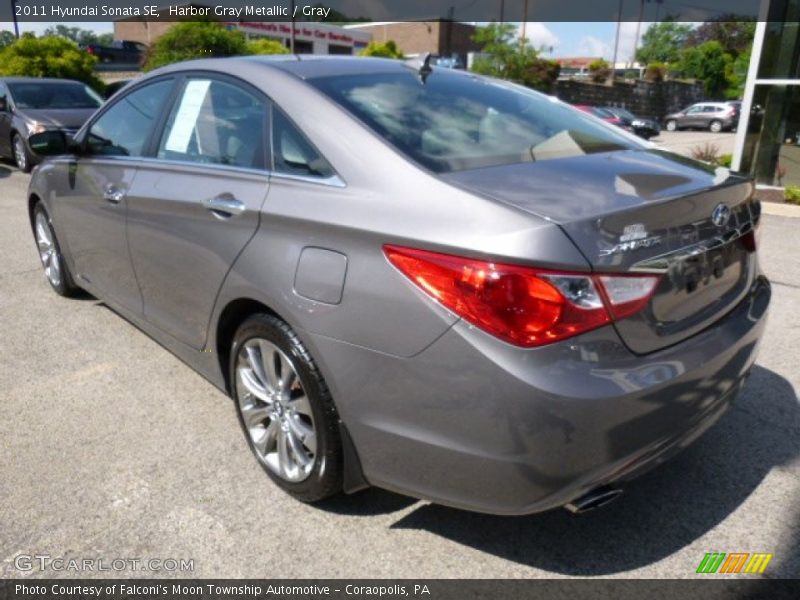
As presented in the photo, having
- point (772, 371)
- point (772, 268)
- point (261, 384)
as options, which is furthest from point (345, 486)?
point (772, 268)

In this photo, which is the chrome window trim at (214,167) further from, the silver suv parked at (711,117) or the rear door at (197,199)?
the silver suv parked at (711,117)

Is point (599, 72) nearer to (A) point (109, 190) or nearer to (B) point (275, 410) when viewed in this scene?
(A) point (109, 190)

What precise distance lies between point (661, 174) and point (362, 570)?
1712mm

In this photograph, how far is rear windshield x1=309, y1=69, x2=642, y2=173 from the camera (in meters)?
2.33

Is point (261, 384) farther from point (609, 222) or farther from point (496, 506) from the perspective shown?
point (609, 222)

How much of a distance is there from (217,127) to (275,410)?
128 cm

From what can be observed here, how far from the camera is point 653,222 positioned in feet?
6.46


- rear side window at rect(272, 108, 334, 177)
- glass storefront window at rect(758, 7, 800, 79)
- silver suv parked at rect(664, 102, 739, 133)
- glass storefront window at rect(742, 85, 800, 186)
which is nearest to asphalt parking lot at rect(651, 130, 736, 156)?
silver suv parked at rect(664, 102, 739, 133)

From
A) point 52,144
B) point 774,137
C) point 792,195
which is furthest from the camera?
point 774,137

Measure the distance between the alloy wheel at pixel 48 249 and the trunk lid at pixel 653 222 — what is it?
3.73 metres

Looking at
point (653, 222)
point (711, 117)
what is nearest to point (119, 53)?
point (711, 117)

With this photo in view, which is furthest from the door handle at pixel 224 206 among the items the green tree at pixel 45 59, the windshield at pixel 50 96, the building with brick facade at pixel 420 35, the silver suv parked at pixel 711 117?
the building with brick facade at pixel 420 35

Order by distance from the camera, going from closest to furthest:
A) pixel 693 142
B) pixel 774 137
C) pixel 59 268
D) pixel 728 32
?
pixel 59 268, pixel 774 137, pixel 693 142, pixel 728 32

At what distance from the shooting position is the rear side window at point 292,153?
2.36 metres
